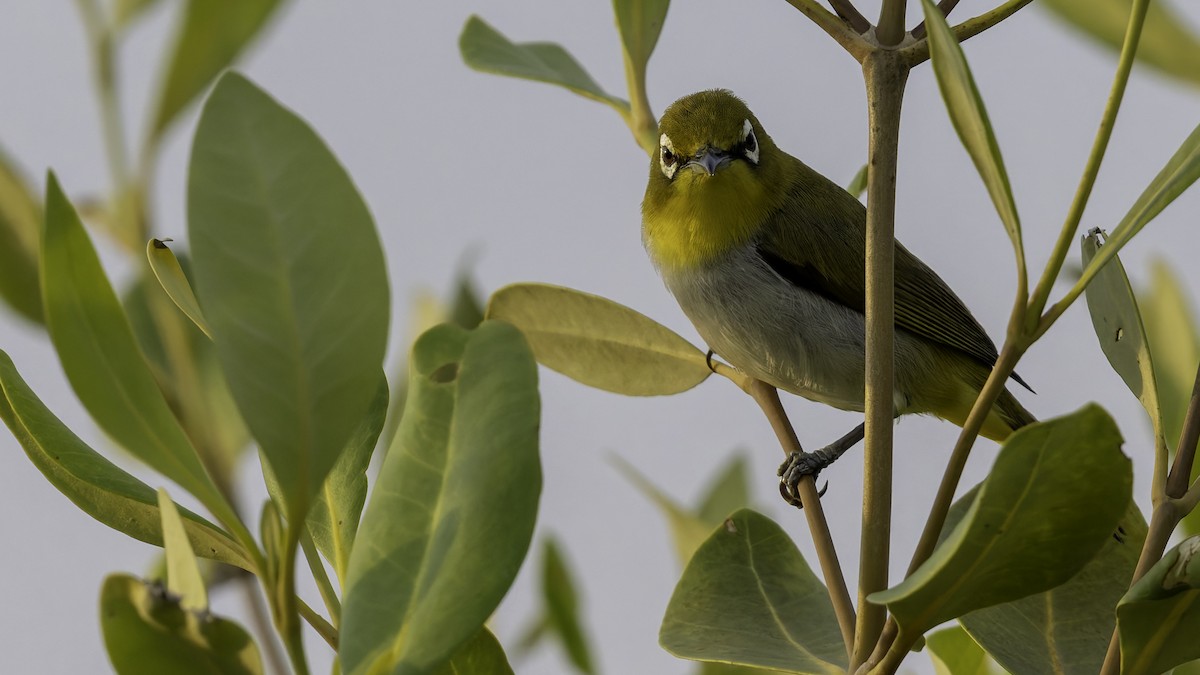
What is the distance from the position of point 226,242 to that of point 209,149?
0.08 metres

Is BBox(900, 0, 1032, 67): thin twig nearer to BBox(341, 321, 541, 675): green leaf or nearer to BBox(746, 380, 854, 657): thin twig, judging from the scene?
BBox(746, 380, 854, 657): thin twig

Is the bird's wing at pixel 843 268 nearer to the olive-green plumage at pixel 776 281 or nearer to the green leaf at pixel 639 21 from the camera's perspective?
the olive-green plumage at pixel 776 281

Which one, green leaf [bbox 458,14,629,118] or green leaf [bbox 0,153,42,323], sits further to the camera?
green leaf [bbox 0,153,42,323]

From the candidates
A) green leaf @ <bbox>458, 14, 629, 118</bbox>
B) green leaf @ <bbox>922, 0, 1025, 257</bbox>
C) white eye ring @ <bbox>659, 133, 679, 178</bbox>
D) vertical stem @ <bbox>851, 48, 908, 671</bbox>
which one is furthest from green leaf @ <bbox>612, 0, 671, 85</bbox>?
white eye ring @ <bbox>659, 133, 679, 178</bbox>

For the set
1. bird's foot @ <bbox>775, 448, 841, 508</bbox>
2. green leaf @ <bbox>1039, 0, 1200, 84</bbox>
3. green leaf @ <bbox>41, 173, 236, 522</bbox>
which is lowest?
green leaf @ <bbox>41, 173, 236, 522</bbox>

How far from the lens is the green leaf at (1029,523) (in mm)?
1111

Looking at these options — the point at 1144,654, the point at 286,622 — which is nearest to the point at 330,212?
the point at 286,622

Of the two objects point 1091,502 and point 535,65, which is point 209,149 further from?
point 535,65

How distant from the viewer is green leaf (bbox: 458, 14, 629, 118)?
6.47 ft

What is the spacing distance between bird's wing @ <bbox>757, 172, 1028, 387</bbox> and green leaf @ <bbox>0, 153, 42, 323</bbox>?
2065 mm

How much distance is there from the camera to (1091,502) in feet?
3.80

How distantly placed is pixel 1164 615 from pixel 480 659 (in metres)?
0.70

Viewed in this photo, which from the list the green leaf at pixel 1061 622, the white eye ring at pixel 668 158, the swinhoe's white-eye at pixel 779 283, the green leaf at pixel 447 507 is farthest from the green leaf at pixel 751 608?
the white eye ring at pixel 668 158

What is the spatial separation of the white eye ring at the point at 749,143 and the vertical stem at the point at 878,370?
95.7 inches
